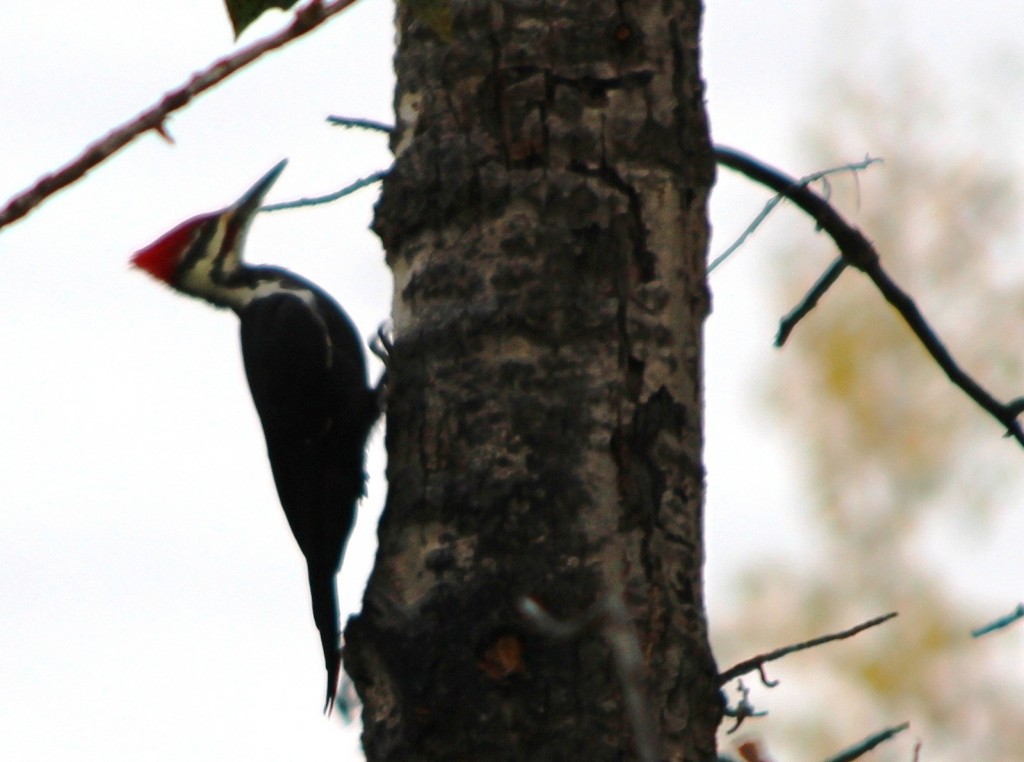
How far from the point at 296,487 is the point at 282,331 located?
36 cm

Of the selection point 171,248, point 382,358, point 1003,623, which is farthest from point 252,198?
point 1003,623

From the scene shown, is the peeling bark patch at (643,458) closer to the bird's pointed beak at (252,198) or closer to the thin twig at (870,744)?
the thin twig at (870,744)

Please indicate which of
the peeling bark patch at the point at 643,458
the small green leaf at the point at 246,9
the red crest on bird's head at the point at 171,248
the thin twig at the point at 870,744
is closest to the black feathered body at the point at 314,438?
the red crest on bird's head at the point at 171,248

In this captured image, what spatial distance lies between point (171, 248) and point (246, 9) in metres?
3.14

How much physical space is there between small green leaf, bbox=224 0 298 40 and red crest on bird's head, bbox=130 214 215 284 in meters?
3.12

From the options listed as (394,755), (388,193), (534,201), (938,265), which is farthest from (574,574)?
(938,265)

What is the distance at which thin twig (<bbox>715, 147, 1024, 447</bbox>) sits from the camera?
249 cm

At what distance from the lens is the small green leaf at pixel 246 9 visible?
0.73m

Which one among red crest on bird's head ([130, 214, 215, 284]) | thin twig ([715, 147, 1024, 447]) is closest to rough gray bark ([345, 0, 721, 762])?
thin twig ([715, 147, 1024, 447])

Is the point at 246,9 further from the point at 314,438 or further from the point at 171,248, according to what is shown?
the point at 171,248

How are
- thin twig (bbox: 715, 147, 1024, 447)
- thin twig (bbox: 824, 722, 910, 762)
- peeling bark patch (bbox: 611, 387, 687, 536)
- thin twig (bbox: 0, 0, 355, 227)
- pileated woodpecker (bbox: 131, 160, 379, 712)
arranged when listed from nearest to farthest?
1. thin twig (bbox: 0, 0, 355, 227)
2. thin twig (bbox: 824, 722, 910, 762)
3. peeling bark patch (bbox: 611, 387, 687, 536)
4. thin twig (bbox: 715, 147, 1024, 447)
5. pileated woodpecker (bbox: 131, 160, 379, 712)

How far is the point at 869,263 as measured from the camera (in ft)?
8.33

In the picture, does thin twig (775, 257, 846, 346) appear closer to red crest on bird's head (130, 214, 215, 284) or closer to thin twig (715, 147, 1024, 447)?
thin twig (715, 147, 1024, 447)

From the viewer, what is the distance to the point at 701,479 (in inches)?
80.9
